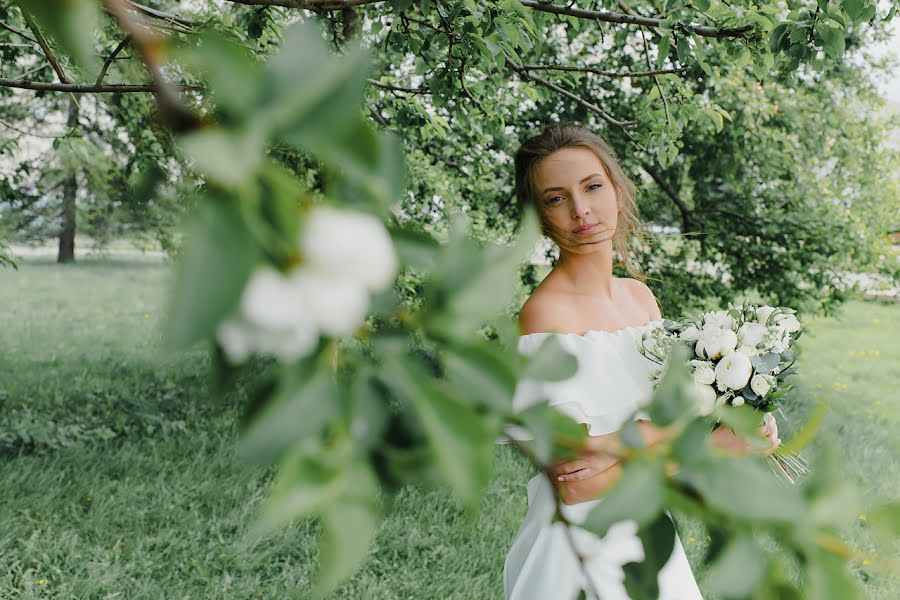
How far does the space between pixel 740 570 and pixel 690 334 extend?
176 centimetres

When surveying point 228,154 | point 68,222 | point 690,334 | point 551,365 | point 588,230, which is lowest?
point 68,222

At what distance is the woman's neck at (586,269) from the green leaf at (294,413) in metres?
2.04

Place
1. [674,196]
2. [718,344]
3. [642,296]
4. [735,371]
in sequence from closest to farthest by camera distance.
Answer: [735,371] < [718,344] < [642,296] < [674,196]

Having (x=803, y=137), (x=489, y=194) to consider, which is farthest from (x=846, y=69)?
(x=489, y=194)

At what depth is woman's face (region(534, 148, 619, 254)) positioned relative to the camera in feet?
6.97

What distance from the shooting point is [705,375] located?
6.21ft

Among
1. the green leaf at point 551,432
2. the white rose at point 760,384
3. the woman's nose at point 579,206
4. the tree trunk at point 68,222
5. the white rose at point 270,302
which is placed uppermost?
the white rose at point 270,302

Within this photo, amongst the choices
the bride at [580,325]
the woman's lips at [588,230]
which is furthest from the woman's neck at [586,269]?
the woman's lips at [588,230]

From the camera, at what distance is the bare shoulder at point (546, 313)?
6.96 ft

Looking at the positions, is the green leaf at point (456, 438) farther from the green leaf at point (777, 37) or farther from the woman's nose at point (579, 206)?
the green leaf at point (777, 37)

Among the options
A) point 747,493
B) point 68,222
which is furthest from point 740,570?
point 68,222

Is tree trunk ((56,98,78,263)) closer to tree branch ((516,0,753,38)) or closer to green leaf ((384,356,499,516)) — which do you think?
tree branch ((516,0,753,38))

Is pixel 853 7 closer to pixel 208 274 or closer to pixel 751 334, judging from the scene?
pixel 751 334

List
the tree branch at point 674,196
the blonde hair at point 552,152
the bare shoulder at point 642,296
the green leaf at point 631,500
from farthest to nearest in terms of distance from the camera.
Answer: the tree branch at point 674,196
the bare shoulder at point 642,296
the blonde hair at point 552,152
the green leaf at point 631,500
